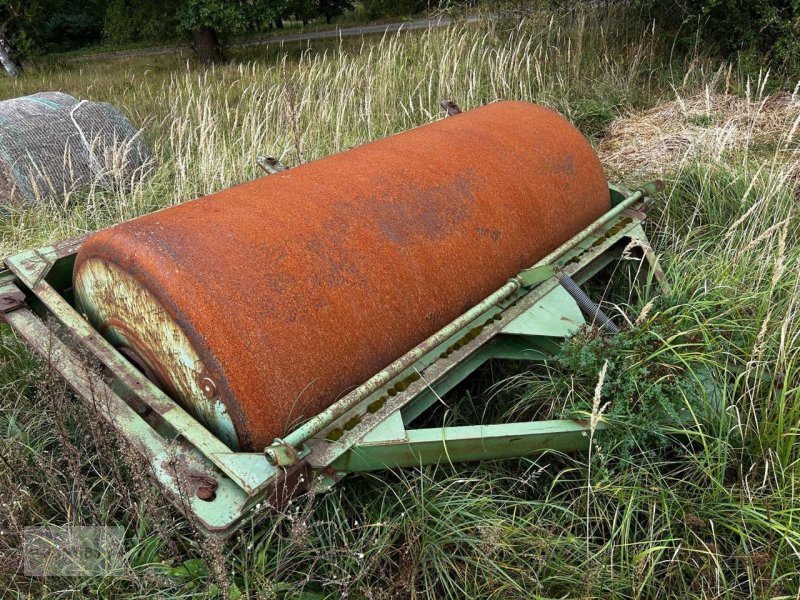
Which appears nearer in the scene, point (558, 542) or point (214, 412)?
point (214, 412)

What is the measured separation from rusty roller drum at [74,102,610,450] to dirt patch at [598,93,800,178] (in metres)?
2.16

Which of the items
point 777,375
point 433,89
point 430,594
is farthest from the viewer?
point 433,89

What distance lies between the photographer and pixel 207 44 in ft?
48.2

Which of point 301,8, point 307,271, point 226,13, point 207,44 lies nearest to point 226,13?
point 226,13

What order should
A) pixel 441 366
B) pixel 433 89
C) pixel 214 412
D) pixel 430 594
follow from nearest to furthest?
1. pixel 214 412
2. pixel 430 594
3. pixel 441 366
4. pixel 433 89

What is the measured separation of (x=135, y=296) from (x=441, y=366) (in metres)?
0.97

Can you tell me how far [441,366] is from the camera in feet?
6.41

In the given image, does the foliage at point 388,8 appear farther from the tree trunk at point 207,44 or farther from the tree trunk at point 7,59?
the tree trunk at point 7,59

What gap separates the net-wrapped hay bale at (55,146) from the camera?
4.19 m

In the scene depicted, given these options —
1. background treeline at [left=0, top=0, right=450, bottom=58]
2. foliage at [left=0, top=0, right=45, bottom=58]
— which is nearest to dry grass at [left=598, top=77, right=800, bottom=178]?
background treeline at [left=0, top=0, right=450, bottom=58]

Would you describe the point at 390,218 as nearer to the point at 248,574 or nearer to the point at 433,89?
the point at 248,574

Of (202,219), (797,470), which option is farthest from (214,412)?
(797,470)

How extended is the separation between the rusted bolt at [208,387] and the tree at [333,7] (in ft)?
106

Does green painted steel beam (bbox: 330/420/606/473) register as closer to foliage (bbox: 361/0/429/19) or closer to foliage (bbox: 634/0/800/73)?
foliage (bbox: 634/0/800/73)
